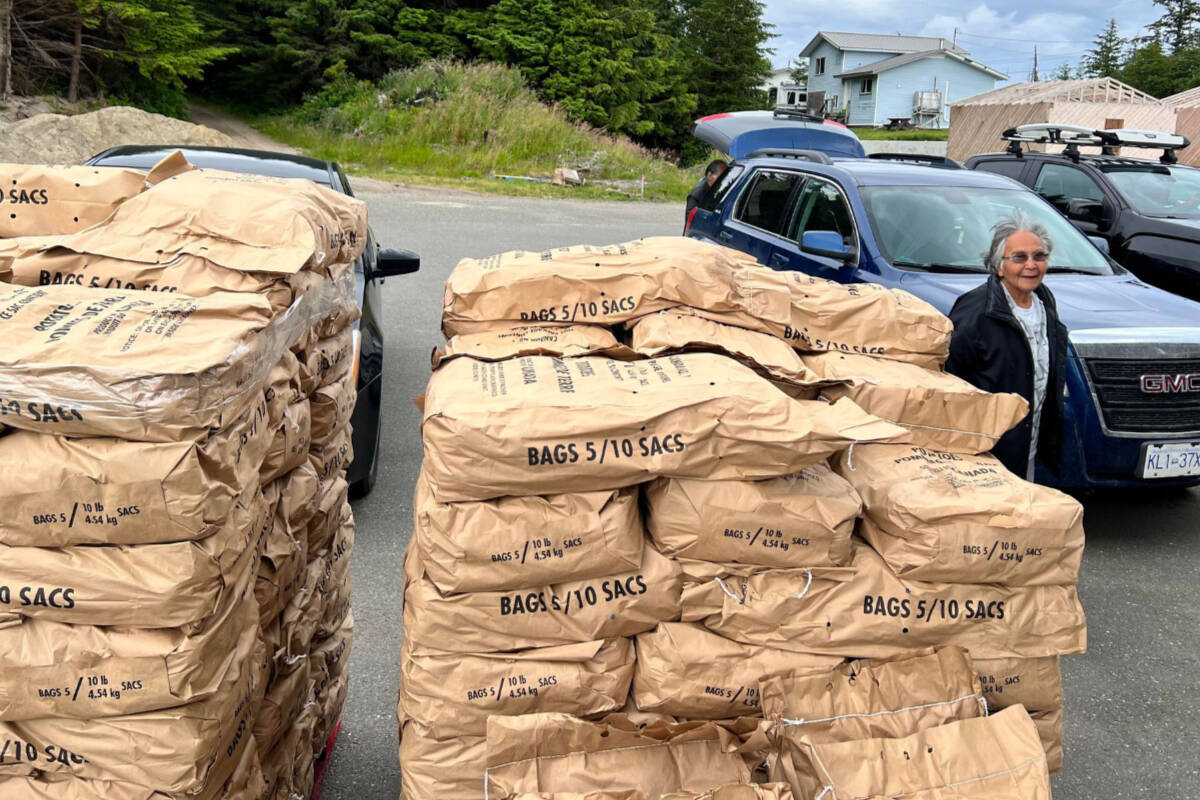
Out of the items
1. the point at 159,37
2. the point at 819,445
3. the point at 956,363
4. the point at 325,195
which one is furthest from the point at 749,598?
the point at 159,37

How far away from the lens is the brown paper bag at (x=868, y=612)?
252 cm

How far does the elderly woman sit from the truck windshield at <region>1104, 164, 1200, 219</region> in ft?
19.4

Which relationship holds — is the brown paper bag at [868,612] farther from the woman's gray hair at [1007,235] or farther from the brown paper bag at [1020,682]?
the woman's gray hair at [1007,235]

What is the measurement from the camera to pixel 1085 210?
9.54 metres

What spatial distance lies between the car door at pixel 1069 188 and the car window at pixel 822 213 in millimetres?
3652

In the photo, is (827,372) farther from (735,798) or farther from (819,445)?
(735,798)

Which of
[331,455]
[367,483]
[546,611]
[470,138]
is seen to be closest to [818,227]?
[367,483]

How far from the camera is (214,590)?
218 centimetres

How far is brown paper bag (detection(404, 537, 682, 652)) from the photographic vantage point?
244 centimetres

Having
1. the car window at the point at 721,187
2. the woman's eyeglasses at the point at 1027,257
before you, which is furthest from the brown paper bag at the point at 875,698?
the car window at the point at 721,187

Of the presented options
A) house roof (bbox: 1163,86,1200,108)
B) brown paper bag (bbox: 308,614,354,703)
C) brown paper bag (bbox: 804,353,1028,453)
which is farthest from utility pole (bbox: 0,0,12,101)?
house roof (bbox: 1163,86,1200,108)

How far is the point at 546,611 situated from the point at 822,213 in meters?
5.21

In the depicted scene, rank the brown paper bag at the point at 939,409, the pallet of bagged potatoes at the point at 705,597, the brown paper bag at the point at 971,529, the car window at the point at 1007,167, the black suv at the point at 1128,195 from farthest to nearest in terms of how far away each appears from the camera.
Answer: the car window at the point at 1007,167
the black suv at the point at 1128,195
the brown paper bag at the point at 939,409
the brown paper bag at the point at 971,529
the pallet of bagged potatoes at the point at 705,597

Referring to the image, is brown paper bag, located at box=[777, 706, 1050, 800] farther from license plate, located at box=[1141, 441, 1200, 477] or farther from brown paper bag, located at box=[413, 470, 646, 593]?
license plate, located at box=[1141, 441, 1200, 477]
